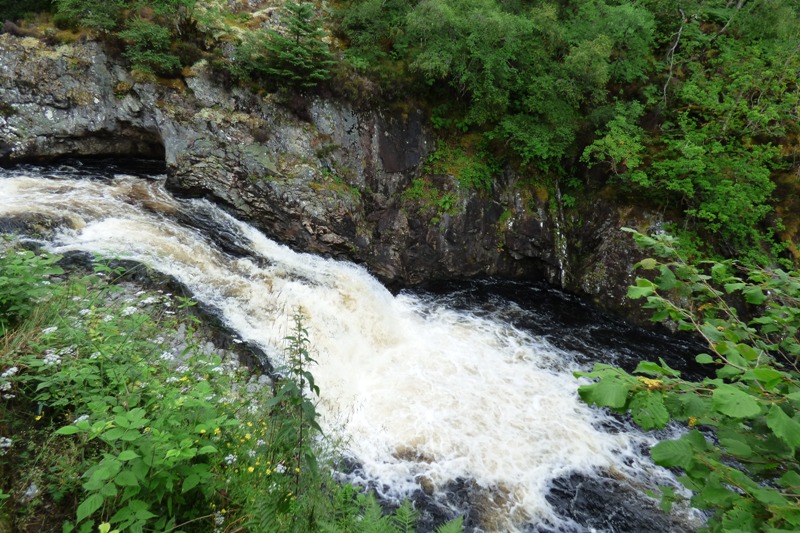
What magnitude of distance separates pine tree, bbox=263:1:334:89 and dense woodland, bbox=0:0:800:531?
37 millimetres

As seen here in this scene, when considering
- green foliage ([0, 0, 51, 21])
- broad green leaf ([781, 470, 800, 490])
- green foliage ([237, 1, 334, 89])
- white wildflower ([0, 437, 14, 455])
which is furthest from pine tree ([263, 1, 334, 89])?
broad green leaf ([781, 470, 800, 490])

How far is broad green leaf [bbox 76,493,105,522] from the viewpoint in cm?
175

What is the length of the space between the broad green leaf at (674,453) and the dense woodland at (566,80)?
7.79 metres

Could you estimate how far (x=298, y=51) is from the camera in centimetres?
891

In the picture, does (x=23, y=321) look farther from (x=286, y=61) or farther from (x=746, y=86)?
(x=746, y=86)

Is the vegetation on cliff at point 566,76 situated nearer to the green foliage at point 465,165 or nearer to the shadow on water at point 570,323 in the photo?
the green foliage at point 465,165

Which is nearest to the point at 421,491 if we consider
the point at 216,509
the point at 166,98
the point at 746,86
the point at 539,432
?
the point at 539,432

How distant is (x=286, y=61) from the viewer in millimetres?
9109

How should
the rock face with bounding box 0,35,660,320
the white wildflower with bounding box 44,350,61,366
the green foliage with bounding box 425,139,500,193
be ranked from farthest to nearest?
the green foliage with bounding box 425,139,500,193 → the rock face with bounding box 0,35,660,320 → the white wildflower with bounding box 44,350,61,366

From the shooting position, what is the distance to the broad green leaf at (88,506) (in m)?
1.75

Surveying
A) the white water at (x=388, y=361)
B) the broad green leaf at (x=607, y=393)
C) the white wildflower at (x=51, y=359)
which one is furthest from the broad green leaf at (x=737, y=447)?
the white water at (x=388, y=361)

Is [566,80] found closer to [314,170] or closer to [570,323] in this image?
[570,323]

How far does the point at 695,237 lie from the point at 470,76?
7.00 meters

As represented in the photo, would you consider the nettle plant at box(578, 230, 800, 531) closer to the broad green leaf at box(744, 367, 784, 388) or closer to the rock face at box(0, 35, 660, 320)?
the broad green leaf at box(744, 367, 784, 388)
